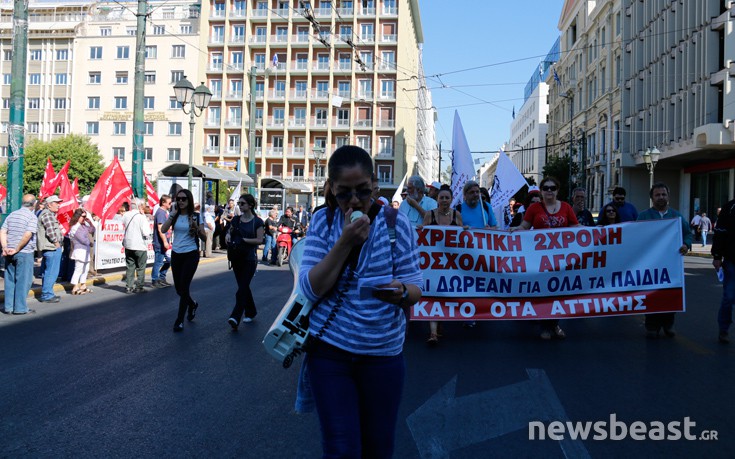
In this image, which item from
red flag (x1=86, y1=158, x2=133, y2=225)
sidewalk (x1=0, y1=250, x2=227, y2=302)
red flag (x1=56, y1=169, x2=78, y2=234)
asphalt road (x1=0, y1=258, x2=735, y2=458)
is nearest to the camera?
asphalt road (x1=0, y1=258, x2=735, y2=458)

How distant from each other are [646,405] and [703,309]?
20.1 feet

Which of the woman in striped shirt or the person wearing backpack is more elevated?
the person wearing backpack

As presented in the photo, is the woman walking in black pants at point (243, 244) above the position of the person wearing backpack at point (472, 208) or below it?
below

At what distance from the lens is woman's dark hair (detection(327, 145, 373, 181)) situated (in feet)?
8.52

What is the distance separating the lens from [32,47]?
7106cm

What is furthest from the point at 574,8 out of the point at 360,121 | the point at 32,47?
the point at 32,47

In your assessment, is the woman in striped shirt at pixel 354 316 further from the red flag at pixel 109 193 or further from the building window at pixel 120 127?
the building window at pixel 120 127

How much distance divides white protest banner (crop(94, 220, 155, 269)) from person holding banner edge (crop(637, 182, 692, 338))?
11308 millimetres

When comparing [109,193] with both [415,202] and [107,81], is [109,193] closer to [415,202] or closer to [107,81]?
[415,202]

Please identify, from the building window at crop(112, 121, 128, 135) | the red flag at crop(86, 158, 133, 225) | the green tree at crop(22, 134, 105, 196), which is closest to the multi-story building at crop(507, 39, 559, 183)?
the building window at crop(112, 121, 128, 135)

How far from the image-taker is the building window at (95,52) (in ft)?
227

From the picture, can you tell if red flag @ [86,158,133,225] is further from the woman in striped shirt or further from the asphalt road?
the woman in striped shirt

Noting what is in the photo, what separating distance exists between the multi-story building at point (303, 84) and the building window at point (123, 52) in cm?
743

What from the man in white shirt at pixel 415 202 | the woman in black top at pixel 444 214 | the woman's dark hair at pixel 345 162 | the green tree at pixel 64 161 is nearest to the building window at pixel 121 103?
the green tree at pixel 64 161
